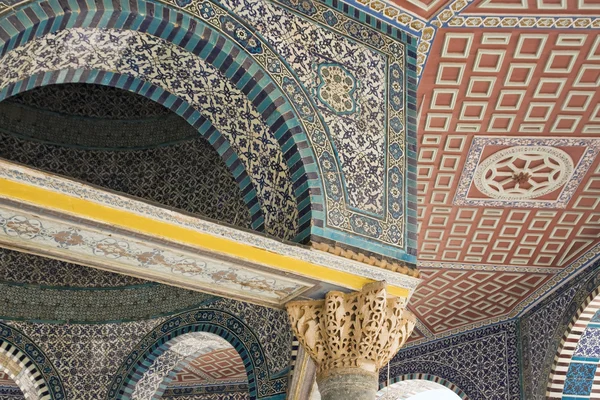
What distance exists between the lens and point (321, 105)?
563 cm

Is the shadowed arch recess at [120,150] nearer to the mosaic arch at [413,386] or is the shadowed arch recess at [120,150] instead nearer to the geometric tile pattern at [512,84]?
the geometric tile pattern at [512,84]

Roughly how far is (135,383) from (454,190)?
12.2 ft

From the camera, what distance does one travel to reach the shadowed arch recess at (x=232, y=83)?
5191mm

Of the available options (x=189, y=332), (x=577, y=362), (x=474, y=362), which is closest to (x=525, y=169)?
(x=577, y=362)

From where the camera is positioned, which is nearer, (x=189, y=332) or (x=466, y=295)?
(x=189, y=332)

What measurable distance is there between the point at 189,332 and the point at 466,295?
10.8 feet

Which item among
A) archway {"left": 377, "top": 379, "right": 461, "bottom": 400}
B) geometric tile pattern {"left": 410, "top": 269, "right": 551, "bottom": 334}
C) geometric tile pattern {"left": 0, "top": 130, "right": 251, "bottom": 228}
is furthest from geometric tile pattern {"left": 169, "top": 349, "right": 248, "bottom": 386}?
geometric tile pattern {"left": 0, "top": 130, "right": 251, "bottom": 228}

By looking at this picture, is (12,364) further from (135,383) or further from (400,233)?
(400,233)

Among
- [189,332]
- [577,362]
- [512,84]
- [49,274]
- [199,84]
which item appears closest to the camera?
[199,84]

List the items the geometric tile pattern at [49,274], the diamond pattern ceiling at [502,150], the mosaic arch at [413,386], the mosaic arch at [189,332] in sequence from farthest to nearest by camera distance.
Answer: the mosaic arch at [413,386] → the geometric tile pattern at [49,274] → the mosaic arch at [189,332] → the diamond pattern ceiling at [502,150]

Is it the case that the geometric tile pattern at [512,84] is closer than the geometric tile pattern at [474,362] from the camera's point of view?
Yes

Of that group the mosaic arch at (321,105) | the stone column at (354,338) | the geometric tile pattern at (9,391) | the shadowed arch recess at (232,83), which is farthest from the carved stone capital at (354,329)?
the geometric tile pattern at (9,391)

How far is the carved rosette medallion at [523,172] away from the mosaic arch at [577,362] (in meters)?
1.76

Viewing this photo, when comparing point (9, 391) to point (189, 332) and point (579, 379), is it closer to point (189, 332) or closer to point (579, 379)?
point (189, 332)
